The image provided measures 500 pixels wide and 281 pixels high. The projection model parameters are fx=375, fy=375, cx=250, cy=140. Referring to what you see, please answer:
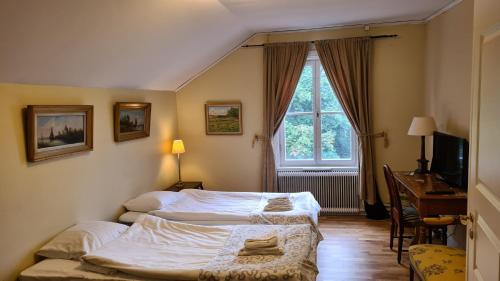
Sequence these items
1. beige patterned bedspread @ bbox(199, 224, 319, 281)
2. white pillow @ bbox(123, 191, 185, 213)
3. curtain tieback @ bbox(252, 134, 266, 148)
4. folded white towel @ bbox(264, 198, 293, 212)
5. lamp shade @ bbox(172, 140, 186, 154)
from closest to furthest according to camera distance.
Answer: beige patterned bedspread @ bbox(199, 224, 319, 281)
folded white towel @ bbox(264, 198, 293, 212)
white pillow @ bbox(123, 191, 185, 213)
lamp shade @ bbox(172, 140, 186, 154)
curtain tieback @ bbox(252, 134, 266, 148)

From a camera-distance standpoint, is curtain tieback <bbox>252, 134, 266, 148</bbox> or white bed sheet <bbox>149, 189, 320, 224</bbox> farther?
curtain tieback <bbox>252, 134, 266, 148</bbox>

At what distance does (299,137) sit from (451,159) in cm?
209

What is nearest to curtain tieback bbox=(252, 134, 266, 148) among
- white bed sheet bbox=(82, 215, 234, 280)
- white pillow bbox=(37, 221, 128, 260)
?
white bed sheet bbox=(82, 215, 234, 280)

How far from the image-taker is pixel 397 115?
15.8ft

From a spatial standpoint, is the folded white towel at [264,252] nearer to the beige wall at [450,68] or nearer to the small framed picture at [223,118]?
the beige wall at [450,68]

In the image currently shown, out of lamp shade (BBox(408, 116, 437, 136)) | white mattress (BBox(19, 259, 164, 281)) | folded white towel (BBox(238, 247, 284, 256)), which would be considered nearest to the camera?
white mattress (BBox(19, 259, 164, 281))

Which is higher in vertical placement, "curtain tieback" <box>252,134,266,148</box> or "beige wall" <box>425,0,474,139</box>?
"beige wall" <box>425,0,474,139</box>

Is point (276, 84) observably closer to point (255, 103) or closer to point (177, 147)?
point (255, 103)

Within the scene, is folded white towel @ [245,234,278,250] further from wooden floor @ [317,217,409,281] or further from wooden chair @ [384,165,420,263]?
wooden chair @ [384,165,420,263]

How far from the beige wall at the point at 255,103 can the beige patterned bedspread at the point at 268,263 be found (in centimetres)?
230

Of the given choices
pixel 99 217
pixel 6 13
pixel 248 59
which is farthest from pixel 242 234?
pixel 248 59

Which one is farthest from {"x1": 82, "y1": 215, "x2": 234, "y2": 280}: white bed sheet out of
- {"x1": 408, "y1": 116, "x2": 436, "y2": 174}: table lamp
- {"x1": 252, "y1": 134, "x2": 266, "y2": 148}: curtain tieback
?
{"x1": 408, "y1": 116, "x2": 436, "y2": 174}: table lamp

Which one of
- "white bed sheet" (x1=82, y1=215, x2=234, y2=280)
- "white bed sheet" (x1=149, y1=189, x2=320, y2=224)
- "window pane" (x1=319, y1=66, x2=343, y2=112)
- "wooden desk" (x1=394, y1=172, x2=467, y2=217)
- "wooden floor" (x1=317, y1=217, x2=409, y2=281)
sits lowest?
"wooden floor" (x1=317, y1=217, x2=409, y2=281)

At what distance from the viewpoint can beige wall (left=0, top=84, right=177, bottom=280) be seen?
2.45 m
